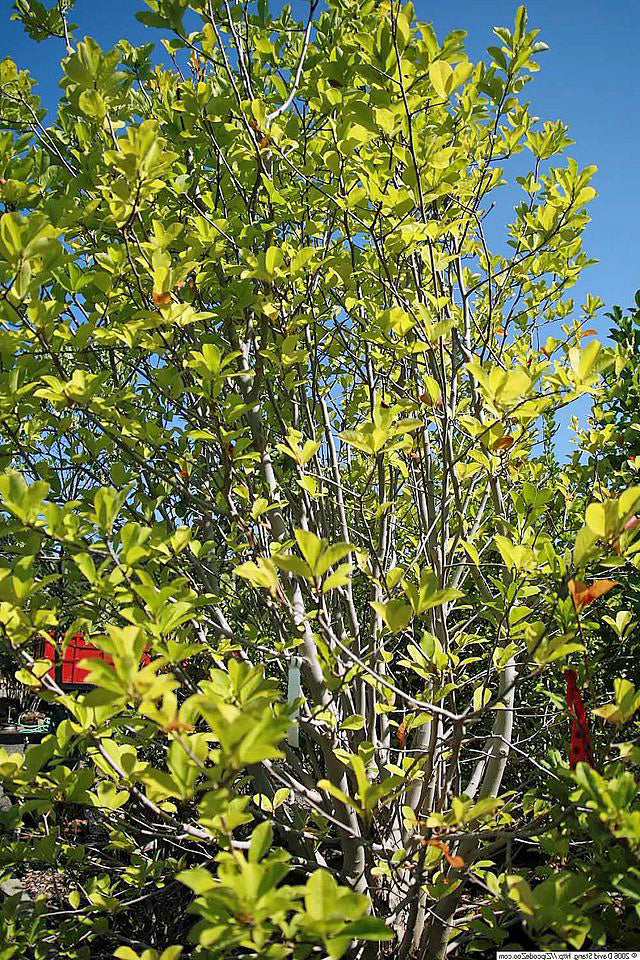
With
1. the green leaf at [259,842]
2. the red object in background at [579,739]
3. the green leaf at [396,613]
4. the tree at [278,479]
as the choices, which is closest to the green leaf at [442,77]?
the tree at [278,479]

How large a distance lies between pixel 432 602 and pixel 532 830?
22.7 inches

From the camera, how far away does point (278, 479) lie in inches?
106

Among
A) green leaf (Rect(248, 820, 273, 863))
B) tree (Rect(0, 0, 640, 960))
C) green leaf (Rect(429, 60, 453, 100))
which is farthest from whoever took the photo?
green leaf (Rect(429, 60, 453, 100))

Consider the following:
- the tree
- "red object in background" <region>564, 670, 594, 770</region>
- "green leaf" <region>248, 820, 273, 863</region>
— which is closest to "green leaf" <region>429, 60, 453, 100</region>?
the tree

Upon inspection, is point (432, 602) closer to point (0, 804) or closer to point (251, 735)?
point (251, 735)

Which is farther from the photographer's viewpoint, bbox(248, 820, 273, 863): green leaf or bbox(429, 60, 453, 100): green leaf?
bbox(429, 60, 453, 100): green leaf

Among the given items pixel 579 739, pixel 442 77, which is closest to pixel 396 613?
pixel 579 739

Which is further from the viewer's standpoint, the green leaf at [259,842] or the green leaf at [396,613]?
the green leaf at [396,613]

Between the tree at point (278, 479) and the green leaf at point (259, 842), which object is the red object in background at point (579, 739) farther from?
the green leaf at point (259, 842)

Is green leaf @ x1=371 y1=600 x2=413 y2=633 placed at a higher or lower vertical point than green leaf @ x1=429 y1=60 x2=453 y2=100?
lower

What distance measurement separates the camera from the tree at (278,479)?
131cm

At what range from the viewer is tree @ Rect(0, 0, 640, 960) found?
1.31m

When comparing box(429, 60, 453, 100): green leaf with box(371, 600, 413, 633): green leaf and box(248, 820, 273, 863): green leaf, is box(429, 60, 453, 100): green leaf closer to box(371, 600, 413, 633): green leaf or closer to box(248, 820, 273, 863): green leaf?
box(371, 600, 413, 633): green leaf

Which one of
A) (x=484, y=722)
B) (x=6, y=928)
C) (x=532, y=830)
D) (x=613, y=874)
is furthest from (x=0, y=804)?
(x=613, y=874)
